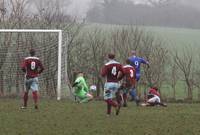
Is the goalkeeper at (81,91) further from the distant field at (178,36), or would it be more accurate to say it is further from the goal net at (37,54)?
the distant field at (178,36)

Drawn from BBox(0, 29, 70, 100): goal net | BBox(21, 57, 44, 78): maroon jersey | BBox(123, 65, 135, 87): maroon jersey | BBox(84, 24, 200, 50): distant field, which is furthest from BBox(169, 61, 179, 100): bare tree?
BBox(21, 57, 44, 78): maroon jersey

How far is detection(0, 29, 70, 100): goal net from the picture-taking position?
2717 cm

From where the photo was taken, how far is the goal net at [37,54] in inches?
1070

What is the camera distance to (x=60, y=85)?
26297mm

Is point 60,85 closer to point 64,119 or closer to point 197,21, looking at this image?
point 64,119

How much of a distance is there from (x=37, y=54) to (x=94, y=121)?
12365 millimetres

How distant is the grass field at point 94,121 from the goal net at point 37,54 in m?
6.15

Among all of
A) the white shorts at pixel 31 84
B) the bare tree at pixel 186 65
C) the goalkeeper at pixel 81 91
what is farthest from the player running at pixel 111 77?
the bare tree at pixel 186 65

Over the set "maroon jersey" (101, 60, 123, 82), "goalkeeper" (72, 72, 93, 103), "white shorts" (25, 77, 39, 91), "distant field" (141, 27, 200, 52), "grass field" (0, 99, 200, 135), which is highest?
"distant field" (141, 27, 200, 52)

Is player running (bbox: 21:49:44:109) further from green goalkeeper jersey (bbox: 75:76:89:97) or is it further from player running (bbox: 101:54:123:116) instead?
green goalkeeper jersey (bbox: 75:76:89:97)

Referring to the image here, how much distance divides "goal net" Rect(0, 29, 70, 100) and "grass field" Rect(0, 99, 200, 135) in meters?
6.15

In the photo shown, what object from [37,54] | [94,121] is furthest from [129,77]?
[37,54]

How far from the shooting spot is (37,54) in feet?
93.0

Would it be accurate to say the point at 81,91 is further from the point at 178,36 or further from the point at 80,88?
the point at 178,36
